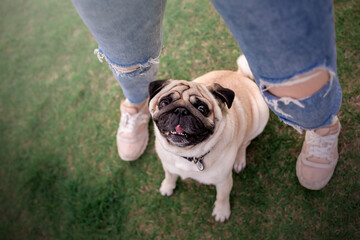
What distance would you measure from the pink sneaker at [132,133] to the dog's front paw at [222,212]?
3.38 ft

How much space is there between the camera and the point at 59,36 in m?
4.11

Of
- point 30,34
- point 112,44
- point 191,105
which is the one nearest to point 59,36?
point 30,34

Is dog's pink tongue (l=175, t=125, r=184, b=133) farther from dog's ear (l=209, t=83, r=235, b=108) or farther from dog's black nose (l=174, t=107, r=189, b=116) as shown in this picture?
dog's ear (l=209, t=83, r=235, b=108)

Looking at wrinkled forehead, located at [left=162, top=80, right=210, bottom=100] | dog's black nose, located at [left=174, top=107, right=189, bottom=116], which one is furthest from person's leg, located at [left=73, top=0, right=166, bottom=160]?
dog's black nose, located at [left=174, top=107, right=189, bottom=116]

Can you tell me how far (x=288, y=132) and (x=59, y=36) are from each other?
11.7ft

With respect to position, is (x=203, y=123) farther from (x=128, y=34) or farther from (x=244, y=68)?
(x=244, y=68)

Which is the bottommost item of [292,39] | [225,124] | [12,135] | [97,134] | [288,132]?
[288,132]

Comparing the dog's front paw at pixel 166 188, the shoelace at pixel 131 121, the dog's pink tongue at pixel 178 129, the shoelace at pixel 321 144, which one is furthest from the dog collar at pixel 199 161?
the shoelace at pixel 131 121

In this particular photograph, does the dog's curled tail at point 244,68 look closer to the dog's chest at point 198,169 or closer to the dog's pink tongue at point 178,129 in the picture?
the dog's chest at point 198,169

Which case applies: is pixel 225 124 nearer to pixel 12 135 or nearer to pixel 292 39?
pixel 292 39

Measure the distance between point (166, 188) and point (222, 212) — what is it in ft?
1.99

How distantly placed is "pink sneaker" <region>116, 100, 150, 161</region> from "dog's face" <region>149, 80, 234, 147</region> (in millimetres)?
1066

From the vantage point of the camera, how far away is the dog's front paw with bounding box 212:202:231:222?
2.51m

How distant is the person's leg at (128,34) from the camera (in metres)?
1.42
